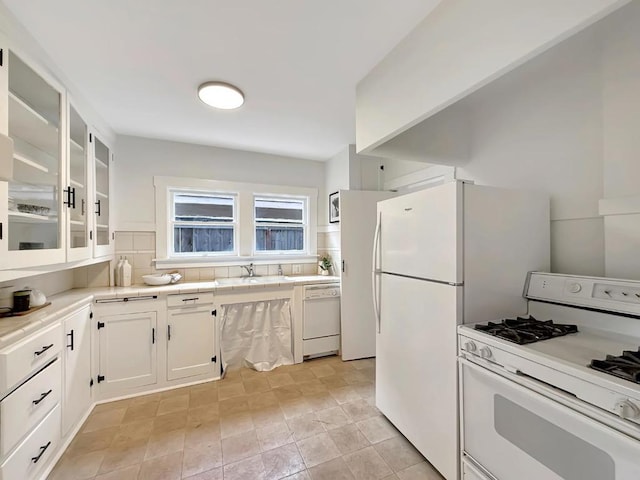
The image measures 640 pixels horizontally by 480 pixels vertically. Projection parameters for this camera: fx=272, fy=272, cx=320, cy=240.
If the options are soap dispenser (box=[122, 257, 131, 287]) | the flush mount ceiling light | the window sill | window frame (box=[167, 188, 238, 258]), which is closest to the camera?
the flush mount ceiling light

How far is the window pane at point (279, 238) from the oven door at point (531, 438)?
276cm

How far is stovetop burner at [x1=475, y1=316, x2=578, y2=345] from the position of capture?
121 centimetres

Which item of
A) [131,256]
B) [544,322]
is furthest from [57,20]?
[544,322]

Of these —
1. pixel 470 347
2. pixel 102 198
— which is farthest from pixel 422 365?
pixel 102 198

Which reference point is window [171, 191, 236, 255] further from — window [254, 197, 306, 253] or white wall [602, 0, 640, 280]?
white wall [602, 0, 640, 280]

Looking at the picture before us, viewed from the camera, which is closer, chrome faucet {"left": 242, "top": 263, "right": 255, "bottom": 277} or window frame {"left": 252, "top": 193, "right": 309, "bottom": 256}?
chrome faucet {"left": 242, "top": 263, "right": 255, "bottom": 277}

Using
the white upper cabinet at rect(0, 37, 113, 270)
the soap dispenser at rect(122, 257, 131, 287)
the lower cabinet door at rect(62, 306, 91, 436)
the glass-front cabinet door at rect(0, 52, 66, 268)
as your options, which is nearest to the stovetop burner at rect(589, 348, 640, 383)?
the white upper cabinet at rect(0, 37, 113, 270)

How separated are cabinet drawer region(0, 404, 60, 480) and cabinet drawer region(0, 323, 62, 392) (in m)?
0.33

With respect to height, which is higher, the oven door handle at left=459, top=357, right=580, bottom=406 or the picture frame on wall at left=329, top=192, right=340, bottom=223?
the picture frame on wall at left=329, top=192, right=340, bottom=223

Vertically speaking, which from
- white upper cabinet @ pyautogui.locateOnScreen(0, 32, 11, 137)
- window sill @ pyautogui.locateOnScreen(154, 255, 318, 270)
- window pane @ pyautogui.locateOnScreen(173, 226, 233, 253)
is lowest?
window sill @ pyautogui.locateOnScreen(154, 255, 318, 270)

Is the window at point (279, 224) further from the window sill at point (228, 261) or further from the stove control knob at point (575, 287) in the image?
the stove control knob at point (575, 287)

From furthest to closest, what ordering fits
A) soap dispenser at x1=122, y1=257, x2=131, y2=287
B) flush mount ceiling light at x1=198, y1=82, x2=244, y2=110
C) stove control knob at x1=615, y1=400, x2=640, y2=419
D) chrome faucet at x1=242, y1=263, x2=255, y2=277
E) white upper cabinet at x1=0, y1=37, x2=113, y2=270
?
chrome faucet at x1=242, y1=263, x2=255, y2=277, soap dispenser at x1=122, y1=257, x2=131, y2=287, flush mount ceiling light at x1=198, y1=82, x2=244, y2=110, white upper cabinet at x1=0, y1=37, x2=113, y2=270, stove control knob at x1=615, y1=400, x2=640, y2=419

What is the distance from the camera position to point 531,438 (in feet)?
3.56

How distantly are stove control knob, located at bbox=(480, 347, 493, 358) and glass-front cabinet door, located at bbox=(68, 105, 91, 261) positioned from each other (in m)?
2.58
